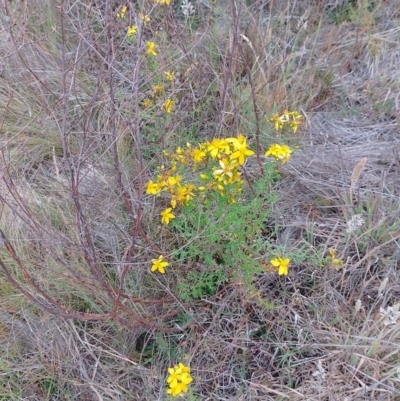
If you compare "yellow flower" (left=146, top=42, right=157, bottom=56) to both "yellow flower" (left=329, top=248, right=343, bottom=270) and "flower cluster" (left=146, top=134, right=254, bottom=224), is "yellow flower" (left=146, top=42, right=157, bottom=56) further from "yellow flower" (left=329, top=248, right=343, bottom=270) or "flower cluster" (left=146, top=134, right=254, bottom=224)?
"yellow flower" (left=329, top=248, right=343, bottom=270)

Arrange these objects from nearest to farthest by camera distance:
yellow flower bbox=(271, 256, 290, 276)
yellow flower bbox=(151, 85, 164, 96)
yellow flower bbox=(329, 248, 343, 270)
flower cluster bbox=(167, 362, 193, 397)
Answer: flower cluster bbox=(167, 362, 193, 397), yellow flower bbox=(271, 256, 290, 276), yellow flower bbox=(329, 248, 343, 270), yellow flower bbox=(151, 85, 164, 96)

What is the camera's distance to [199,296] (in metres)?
1.66

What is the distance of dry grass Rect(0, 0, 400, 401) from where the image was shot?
4.75ft

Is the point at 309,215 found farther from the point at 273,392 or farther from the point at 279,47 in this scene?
the point at 279,47

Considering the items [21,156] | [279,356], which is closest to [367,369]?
[279,356]

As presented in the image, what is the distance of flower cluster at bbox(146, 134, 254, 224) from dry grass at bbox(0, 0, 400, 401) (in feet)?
0.28

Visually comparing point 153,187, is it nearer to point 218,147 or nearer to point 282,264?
point 218,147

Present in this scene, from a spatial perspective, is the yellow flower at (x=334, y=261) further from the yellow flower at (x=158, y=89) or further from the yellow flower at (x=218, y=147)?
the yellow flower at (x=158, y=89)

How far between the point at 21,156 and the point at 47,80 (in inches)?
16.7

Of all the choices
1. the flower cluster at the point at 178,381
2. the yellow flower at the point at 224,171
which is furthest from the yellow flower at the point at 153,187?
the flower cluster at the point at 178,381

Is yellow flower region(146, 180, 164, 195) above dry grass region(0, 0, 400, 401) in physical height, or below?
above

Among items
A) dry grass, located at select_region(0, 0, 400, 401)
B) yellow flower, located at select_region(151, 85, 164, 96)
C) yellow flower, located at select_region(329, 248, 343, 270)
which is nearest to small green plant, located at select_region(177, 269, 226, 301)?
dry grass, located at select_region(0, 0, 400, 401)

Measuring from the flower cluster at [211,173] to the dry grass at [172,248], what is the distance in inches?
3.3

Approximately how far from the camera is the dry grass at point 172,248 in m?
1.45
